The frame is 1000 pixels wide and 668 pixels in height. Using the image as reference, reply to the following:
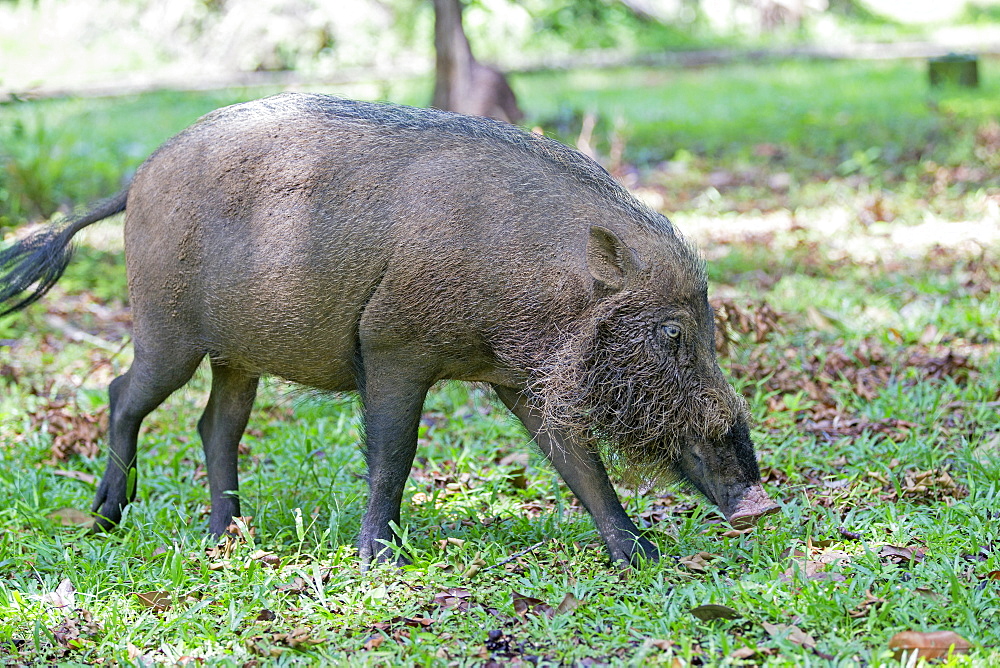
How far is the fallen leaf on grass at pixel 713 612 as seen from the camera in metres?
3.19

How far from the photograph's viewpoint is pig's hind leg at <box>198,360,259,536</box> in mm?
4188

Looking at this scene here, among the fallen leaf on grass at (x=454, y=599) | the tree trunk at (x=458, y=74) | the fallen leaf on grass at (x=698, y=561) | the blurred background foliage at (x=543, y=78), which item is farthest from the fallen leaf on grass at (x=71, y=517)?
the tree trunk at (x=458, y=74)

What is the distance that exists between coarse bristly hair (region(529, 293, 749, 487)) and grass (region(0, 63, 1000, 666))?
0.47 m

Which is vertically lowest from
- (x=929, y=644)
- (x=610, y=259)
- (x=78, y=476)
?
(x=78, y=476)

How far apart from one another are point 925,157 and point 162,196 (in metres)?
7.43

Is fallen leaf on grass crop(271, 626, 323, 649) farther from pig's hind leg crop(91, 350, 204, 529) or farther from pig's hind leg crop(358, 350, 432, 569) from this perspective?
pig's hind leg crop(91, 350, 204, 529)

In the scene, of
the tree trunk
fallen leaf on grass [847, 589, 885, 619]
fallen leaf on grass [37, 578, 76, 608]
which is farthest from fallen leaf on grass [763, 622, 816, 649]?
the tree trunk

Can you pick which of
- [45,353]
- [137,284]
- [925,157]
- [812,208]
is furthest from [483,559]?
[925,157]

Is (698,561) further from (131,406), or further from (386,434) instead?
(131,406)

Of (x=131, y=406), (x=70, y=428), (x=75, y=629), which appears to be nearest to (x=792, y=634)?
(x=75, y=629)

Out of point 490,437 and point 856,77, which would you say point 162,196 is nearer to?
point 490,437

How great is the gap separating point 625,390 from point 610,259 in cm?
41

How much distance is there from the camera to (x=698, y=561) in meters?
3.61

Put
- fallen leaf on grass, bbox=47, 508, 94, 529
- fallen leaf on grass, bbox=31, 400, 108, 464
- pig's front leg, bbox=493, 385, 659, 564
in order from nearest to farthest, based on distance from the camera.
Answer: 1. pig's front leg, bbox=493, 385, 659, 564
2. fallen leaf on grass, bbox=47, 508, 94, 529
3. fallen leaf on grass, bbox=31, 400, 108, 464
